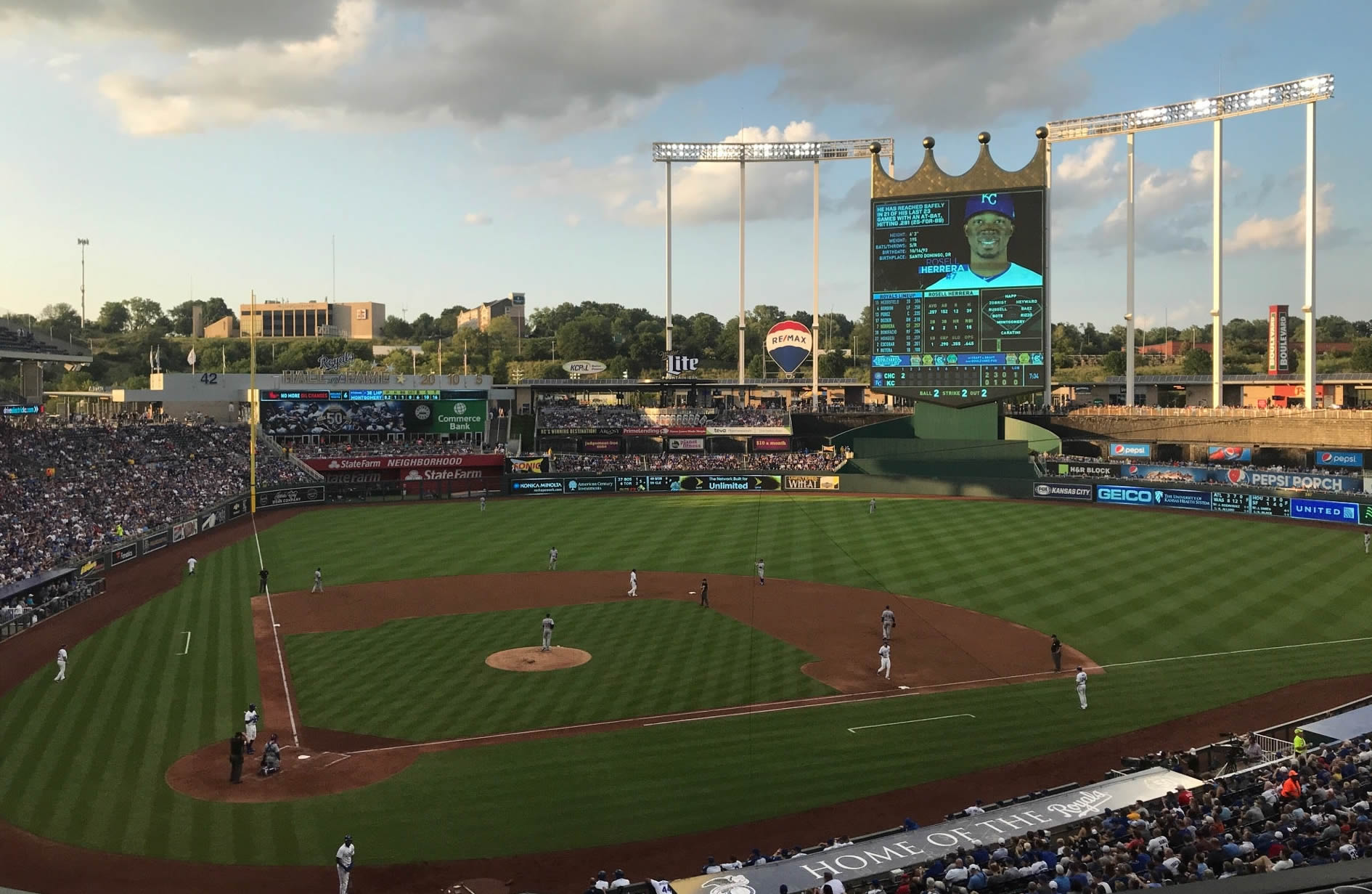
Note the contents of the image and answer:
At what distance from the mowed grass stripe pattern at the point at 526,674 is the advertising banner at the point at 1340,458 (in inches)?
1920

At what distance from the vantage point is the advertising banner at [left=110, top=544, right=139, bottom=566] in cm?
4219

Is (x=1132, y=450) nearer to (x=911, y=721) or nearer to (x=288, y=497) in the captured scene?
(x=911, y=721)

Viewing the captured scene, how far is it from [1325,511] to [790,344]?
42.2m

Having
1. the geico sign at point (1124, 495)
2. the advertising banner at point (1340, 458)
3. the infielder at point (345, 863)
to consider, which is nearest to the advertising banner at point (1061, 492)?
the geico sign at point (1124, 495)

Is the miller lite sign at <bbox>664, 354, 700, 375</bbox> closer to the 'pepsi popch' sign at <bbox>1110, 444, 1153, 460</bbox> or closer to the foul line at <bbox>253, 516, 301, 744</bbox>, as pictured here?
the 'pepsi popch' sign at <bbox>1110, 444, 1153, 460</bbox>

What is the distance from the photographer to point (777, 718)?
23.5 meters

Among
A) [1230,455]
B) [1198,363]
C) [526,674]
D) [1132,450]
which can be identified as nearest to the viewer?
[526,674]

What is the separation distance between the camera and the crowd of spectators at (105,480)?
40.1 metres

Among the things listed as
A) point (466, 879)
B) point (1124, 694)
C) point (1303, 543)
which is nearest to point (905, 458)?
point (1303, 543)

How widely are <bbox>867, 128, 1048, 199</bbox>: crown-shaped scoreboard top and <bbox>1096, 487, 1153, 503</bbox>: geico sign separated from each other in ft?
61.6

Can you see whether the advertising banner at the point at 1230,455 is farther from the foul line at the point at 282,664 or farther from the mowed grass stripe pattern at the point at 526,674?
the foul line at the point at 282,664

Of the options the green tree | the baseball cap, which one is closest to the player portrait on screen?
the baseball cap

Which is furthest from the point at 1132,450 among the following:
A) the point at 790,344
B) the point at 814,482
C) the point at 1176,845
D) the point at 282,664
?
the point at 1176,845

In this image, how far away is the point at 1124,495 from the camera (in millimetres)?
60719
